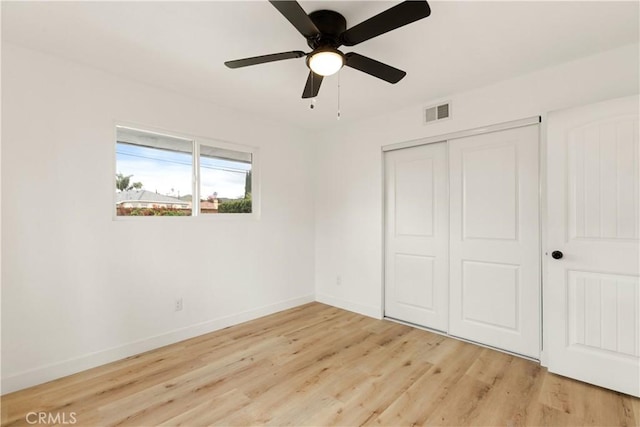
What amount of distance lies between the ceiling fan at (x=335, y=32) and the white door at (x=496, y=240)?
1.39 metres

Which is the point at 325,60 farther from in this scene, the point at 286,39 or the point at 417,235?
the point at 417,235

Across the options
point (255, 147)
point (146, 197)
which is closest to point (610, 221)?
point (255, 147)

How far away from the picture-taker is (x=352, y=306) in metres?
3.96

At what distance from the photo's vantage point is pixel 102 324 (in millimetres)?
2568

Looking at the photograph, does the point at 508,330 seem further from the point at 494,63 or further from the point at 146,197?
the point at 146,197

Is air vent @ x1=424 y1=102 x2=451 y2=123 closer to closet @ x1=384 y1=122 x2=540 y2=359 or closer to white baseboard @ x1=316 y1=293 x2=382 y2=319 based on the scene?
closet @ x1=384 y1=122 x2=540 y2=359

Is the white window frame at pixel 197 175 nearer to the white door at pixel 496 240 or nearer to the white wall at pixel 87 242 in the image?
the white wall at pixel 87 242

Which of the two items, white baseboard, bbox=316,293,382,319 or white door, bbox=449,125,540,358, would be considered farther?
white baseboard, bbox=316,293,382,319

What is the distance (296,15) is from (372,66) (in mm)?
678

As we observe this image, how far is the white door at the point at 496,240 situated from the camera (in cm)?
267

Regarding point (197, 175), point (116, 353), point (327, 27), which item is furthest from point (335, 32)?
point (116, 353)

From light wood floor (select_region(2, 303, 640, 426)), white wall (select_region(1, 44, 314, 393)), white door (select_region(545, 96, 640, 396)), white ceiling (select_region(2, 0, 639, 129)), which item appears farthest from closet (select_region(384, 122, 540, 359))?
white wall (select_region(1, 44, 314, 393))

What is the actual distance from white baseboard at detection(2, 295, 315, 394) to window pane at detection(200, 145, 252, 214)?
1.23 m

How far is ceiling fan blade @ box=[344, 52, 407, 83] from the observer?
191 cm
